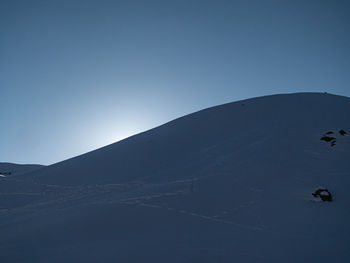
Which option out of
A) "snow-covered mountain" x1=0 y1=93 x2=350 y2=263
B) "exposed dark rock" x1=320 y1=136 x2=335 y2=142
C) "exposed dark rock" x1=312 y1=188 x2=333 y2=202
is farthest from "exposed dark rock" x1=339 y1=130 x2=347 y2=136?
"exposed dark rock" x1=312 y1=188 x2=333 y2=202

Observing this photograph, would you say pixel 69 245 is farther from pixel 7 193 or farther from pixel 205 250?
pixel 7 193

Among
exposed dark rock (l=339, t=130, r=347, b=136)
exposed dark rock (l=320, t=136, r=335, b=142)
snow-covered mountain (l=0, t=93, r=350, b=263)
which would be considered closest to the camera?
snow-covered mountain (l=0, t=93, r=350, b=263)

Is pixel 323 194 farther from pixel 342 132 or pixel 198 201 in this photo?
A: pixel 342 132

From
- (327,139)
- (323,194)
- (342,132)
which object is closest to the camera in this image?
(323,194)

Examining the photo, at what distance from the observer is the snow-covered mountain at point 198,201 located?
4.72 m

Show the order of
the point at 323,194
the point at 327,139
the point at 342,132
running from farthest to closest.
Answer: the point at 342,132 → the point at 327,139 → the point at 323,194

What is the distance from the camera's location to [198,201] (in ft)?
22.6

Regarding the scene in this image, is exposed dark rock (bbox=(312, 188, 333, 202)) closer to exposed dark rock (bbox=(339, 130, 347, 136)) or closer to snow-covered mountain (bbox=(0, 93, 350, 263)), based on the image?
snow-covered mountain (bbox=(0, 93, 350, 263))

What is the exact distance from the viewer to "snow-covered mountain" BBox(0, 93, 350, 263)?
4.72 meters

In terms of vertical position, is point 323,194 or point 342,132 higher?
point 342,132

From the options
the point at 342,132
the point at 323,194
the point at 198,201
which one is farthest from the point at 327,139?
the point at 198,201

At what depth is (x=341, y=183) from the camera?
25.1 feet

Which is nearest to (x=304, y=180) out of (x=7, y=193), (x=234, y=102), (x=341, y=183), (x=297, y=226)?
(x=341, y=183)

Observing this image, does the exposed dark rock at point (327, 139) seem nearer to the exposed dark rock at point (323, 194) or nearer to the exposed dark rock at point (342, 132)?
the exposed dark rock at point (342, 132)
